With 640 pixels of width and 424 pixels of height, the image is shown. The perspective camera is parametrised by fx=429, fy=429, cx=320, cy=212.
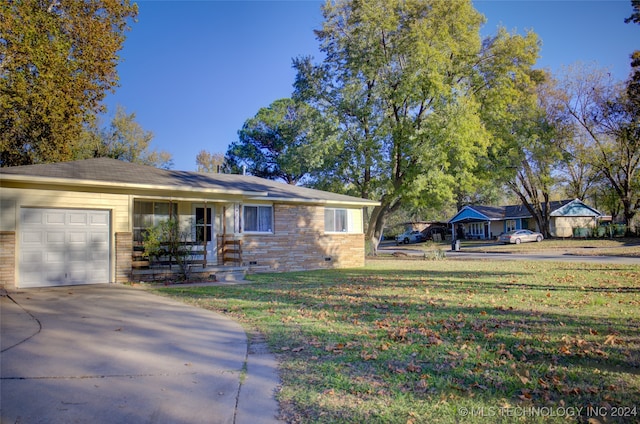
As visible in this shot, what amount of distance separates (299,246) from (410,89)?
36.3ft

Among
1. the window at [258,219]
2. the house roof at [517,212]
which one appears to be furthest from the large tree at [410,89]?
the house roof at [517,212]

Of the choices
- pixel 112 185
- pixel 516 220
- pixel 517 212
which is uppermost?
pixel 517 212

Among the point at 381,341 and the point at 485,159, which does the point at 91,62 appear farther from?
the point at 485,159

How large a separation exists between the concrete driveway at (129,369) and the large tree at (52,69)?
1373cm

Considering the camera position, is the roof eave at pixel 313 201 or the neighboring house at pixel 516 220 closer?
the roof eave at pixel 313 201

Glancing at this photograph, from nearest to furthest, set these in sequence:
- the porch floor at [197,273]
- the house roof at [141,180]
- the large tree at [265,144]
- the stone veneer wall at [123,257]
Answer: the house roof at [141,180] → the stone veneer wall at [123,257] → the porch floor at [197,273] → the large tree at [265,144]

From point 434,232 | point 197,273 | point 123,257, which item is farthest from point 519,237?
point 123,257

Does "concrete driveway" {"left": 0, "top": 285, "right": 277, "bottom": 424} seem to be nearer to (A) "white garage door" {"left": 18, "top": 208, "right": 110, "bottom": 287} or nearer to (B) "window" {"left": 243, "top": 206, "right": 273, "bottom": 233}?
(A) "white garage door" {"left": 18, "top": 208, "right": 110, "bottom": 287}

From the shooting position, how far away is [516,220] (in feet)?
167

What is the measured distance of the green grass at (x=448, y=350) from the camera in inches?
154

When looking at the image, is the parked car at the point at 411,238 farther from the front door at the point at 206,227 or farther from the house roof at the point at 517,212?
Result: the front door at the point at 206,227

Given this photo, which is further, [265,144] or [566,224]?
[566,224]

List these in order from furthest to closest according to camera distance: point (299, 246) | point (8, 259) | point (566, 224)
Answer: point (566, 224) → point (299, 246) → point (8, 259)

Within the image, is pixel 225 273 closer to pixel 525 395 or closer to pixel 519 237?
pixel 525 395
